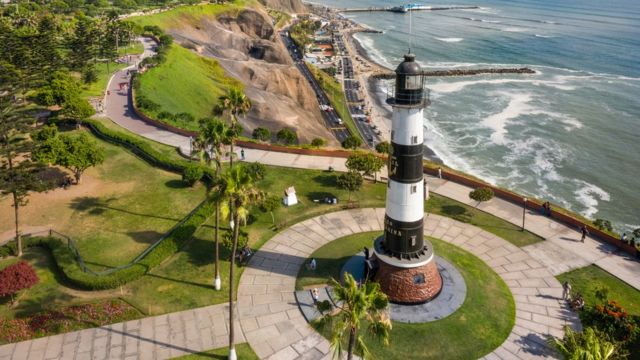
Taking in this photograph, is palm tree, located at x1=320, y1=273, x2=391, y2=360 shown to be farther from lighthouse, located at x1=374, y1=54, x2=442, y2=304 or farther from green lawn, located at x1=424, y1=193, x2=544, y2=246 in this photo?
green lawn, located at x1=424, y1=193, x2=544, y2=246

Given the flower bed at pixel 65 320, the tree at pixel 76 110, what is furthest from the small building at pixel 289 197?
the tree at pixel 76 110

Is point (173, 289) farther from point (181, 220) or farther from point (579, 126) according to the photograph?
point (579, 126)

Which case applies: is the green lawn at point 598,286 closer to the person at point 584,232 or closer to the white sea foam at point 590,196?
the person at point 584,232

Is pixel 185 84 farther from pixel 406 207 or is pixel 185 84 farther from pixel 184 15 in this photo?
pixel 406 207

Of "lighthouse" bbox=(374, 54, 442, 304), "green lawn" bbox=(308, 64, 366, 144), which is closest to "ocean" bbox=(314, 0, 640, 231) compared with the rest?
"lighthouse" bbox=(374, 54, 442, 304)

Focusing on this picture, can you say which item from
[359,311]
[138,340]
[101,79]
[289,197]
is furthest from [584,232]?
[101,79]
